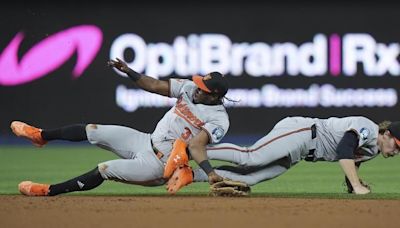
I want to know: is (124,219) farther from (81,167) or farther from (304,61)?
(304,61)

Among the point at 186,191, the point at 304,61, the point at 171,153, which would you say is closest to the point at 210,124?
the point at 171,153

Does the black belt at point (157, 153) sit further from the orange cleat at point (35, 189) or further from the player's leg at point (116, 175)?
the orange cleat at point (35, 189)

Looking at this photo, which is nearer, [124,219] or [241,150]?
[124,219]

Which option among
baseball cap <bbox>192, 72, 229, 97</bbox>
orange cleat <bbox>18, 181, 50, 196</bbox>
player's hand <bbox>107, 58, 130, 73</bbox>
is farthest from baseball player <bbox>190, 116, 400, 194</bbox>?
orange cleat <bbox>18, 181, 50, 196</bbox>

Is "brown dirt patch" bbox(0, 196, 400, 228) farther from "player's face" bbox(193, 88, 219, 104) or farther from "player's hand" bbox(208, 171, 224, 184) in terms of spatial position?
"player's face" bbox(193, 88, 219, 104)

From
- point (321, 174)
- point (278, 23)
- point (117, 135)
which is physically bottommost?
point (321, 174)

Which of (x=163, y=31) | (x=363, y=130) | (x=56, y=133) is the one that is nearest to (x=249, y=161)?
(x=363, y=130)
